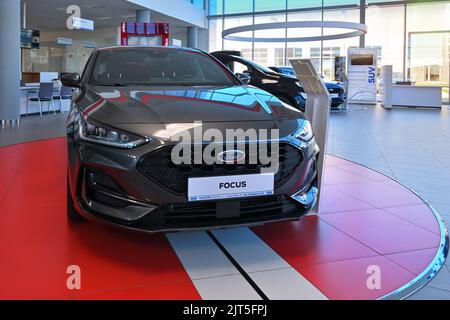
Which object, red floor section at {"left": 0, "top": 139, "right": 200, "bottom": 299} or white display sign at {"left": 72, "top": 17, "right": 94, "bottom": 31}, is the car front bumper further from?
white display sign at {"left": 72, "top": 17, "right": 94, "bottom": 31}

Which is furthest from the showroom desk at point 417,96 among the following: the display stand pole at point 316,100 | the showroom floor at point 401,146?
the display stand pole at point 316,100

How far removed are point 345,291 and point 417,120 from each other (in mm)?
9291

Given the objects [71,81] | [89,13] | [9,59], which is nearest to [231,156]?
[71,81]

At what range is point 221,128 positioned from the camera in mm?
2105

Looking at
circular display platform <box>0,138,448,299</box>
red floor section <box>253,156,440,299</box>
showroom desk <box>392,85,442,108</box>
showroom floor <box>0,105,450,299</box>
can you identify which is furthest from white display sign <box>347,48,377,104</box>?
circular display platform <box>0,138,448,299</box>

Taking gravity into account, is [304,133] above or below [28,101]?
below

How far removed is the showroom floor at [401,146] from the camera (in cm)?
367

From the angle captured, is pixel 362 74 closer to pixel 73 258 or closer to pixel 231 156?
pixel 231 156

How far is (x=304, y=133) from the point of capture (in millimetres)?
2355

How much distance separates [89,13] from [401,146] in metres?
13.2

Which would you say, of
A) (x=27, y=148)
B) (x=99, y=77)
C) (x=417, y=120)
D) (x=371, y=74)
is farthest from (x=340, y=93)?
(x=99, y=77)

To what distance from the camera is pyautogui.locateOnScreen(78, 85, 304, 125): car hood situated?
84.4 inches

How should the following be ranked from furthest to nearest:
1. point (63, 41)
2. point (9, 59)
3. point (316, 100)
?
1. point (63, 41)
2. point (9, 59)
3. point (316, 100)

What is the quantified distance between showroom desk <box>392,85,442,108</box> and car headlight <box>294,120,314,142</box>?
43.2ft
